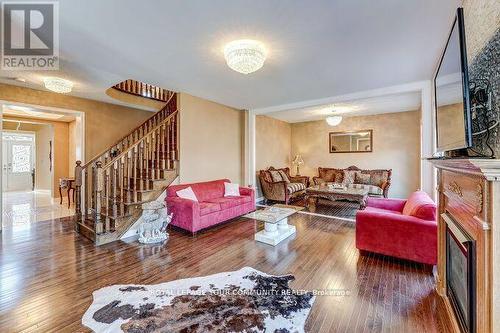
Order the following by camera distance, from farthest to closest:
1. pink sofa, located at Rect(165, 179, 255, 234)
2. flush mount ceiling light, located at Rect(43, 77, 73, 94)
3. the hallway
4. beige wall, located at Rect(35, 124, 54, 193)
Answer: beige wall, located at Rect(35, 124, 54, 193) < the hallway < pink sofa, located at Rect(165, 179, 255, 234) < flush mount ceiling light, located at Rect(43, 77, 73, 94)

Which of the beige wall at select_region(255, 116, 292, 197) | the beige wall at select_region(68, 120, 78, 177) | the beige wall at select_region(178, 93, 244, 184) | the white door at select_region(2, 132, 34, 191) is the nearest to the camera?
the beige wall at select_region(178, 93, 244, 184)

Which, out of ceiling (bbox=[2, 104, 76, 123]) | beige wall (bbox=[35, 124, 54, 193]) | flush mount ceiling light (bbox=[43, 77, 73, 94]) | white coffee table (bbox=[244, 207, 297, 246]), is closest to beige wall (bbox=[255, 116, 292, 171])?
white coffee table (bbox=[244, 207, 297, 246])

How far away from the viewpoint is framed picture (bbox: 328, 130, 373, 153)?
23.0ft

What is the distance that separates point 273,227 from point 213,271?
1.35 meters

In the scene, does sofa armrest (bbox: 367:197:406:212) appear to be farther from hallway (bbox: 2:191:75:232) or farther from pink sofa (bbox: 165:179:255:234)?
hallway (bbox: 2:191:75:232)

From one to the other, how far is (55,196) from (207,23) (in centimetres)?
754

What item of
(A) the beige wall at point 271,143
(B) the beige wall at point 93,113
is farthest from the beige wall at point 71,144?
(A) the beige wall at point 271,143

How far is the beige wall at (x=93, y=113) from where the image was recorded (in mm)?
4277

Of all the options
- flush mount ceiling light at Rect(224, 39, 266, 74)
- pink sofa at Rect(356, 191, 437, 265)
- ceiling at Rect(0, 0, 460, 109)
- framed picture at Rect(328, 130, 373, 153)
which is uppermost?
ceiling at Rect(0, 0, 460, 109)

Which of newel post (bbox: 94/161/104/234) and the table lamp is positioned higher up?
the table lamp

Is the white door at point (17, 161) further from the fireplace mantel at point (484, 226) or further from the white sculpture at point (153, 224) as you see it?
the fireplace mantel at point (484, 226)

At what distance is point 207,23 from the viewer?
7.45 ft

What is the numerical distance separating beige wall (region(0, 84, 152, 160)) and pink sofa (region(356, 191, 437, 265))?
602cm

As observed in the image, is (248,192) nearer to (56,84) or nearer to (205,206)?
(205,206)
